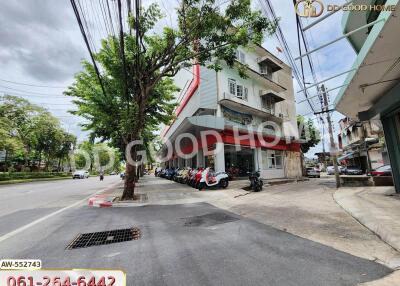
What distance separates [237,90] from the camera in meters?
19.4

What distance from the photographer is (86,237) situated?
4.78 meters

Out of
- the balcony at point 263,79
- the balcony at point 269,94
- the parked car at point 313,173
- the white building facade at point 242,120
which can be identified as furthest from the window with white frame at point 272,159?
the parked car at point 313,173

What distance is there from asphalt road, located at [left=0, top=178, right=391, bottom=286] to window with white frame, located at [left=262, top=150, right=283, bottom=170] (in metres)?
15.9

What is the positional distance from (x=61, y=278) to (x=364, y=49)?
24.8 feet

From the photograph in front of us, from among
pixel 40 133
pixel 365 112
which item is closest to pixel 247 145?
pixel 365 112

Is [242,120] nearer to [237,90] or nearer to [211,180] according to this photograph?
[237,90]

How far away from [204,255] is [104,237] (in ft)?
8.05

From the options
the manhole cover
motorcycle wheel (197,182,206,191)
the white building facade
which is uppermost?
the white building facade

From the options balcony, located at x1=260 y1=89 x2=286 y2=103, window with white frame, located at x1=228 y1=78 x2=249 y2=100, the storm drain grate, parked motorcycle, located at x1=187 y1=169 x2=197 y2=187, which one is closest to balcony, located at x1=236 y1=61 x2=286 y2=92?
balcony, located at x1=260 y1=89 x2=286 y2=103

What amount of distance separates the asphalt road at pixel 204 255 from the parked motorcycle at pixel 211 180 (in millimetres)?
7784

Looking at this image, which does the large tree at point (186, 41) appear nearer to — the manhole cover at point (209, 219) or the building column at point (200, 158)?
the manhole cover at point (209, 219)

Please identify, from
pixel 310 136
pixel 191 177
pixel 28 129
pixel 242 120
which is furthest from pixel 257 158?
pixel 28 129

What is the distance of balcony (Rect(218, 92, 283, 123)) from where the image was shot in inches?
675

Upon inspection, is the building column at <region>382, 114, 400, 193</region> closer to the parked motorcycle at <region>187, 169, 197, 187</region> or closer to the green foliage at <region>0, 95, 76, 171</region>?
the parked motorcycle at <region>187, 169, 197, 187</region>
